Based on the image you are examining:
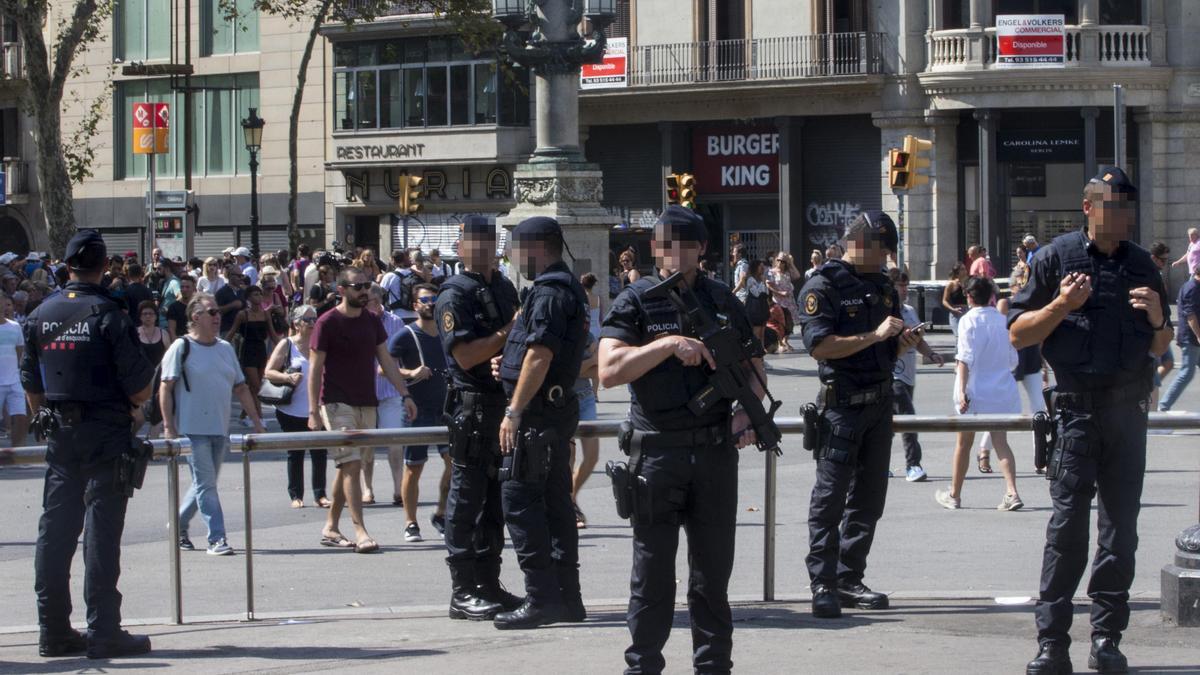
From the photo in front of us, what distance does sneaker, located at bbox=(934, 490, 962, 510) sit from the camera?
31.2 ft

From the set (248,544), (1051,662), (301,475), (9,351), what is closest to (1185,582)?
(1051,662)

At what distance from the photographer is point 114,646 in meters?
7.40

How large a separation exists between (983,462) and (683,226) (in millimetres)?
3589

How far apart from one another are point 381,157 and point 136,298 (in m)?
26.0

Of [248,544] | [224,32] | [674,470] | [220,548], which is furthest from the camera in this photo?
[224,32]

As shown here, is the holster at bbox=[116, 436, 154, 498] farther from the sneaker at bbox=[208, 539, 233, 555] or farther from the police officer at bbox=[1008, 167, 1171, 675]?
the police officer at bbox=[1008, 167, 1171, 675]

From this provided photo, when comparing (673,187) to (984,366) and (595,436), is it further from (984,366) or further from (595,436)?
(595,436)

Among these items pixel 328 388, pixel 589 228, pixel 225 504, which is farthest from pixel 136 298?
pixel 225 504

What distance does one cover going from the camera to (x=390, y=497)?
43.3ft

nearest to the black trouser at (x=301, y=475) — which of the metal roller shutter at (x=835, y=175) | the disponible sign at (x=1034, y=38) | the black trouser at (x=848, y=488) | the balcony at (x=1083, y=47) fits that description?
the black trouser at (x=848, y=488)

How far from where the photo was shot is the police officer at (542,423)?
25.1 ft

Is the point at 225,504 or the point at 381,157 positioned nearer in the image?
the point at 225,504

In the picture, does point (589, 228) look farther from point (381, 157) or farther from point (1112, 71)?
point (381, 157)

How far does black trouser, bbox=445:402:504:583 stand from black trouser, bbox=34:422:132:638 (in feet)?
5.06
